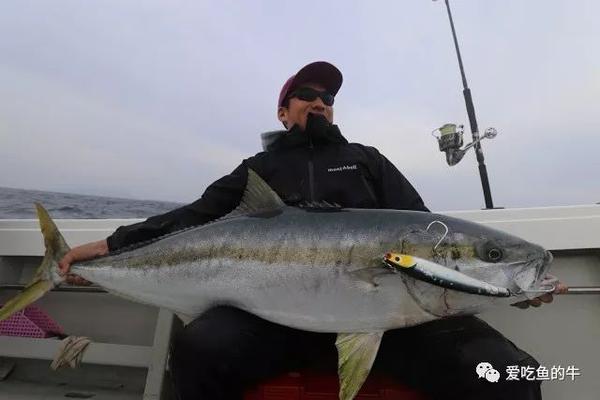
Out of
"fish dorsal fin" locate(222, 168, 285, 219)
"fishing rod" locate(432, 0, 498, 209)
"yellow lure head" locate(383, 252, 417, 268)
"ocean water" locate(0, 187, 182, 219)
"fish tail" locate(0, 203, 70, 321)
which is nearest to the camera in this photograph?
"yellow lure head" locate(383, 252, 417, 268)

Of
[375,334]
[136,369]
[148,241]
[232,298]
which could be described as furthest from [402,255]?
[136,369]

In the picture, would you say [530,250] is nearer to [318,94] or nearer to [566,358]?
[566,358]

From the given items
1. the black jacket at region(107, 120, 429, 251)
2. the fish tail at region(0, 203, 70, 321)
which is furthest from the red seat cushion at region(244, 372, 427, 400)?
the fish tail at region(0, 203, 70, 321)

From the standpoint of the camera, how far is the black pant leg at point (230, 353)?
5.72 ft

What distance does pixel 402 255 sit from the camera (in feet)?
5.40

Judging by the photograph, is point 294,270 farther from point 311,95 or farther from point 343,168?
point 311,95

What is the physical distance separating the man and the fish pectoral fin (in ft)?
0.63

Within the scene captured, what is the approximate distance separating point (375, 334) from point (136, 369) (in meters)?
2.01

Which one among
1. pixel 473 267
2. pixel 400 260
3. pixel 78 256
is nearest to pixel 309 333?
pixel 400 260

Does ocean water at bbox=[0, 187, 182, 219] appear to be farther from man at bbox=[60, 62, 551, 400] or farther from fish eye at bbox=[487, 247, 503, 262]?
fish eye at bbox=[487, 247, 503, 262]

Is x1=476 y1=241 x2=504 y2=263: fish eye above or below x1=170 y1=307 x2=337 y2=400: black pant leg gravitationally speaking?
above

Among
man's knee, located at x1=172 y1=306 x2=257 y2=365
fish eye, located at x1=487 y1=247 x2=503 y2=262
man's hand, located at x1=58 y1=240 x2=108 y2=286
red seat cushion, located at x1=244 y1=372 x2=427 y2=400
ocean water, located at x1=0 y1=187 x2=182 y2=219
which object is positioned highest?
ocean water, located at x1=0 y1=187 x2=182 y2=219

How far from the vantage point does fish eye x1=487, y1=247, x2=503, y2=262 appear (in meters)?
1.69

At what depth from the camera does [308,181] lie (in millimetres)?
2490
